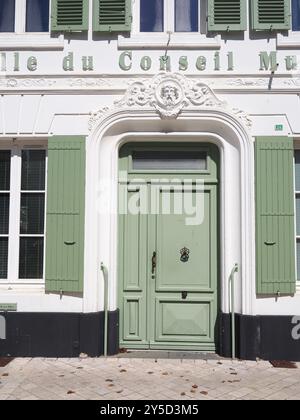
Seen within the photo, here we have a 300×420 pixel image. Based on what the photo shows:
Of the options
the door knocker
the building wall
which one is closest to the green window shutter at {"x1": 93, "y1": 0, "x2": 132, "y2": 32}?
the building wall

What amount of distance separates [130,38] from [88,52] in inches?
23.0

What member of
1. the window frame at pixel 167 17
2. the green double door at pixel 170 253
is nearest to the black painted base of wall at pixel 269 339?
the green double door at pixel 170 253

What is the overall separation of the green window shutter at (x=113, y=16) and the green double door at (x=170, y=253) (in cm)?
166

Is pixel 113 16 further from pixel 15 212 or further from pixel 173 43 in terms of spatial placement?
pixel 15 212

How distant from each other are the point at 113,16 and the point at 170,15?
776 millimetres

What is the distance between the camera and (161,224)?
595 centimetres

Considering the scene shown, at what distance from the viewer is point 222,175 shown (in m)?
5.84

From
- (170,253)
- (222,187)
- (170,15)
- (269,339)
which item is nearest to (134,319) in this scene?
(170,253)

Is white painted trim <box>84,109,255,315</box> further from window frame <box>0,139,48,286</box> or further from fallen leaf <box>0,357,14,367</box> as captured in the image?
fallen leaf <box>0,357,14,367</box>

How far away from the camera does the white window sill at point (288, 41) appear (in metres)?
5.68

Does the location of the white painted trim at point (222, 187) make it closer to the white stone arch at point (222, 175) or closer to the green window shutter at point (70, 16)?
the white stone arch at point (222, 175)

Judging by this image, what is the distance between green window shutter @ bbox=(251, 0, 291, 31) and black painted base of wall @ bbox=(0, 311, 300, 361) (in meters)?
3.72

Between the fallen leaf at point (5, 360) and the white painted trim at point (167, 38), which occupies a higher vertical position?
the white painted trim at point (167, 38)
